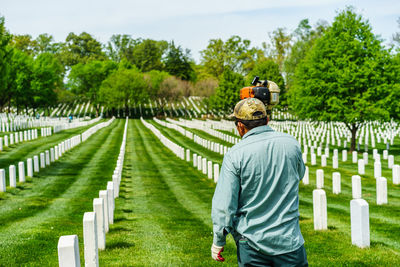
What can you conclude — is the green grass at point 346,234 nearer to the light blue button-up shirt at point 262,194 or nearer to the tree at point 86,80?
the light blue button-up shirt at point 262,194

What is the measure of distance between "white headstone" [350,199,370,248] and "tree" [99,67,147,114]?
8817cm

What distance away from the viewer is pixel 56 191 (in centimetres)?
1590

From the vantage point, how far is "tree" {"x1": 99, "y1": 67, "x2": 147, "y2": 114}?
93688mm

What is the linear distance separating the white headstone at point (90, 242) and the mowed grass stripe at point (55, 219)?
1269 mm

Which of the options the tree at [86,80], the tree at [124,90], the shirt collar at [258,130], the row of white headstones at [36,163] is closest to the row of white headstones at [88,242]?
the shirt collar at [258,130]

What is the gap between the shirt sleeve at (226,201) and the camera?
3850 millimetres

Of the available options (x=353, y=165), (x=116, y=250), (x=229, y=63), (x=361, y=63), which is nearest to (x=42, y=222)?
(x=116, y=250)

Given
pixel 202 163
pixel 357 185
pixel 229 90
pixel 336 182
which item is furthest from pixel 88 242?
pixel 229 90

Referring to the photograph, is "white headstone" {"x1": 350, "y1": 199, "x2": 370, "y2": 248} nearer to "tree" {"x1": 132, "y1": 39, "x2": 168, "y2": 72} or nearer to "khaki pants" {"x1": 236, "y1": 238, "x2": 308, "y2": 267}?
"khaki pants" {"x1": 236, "y1": 238, "x2": 308, "y2": 267}

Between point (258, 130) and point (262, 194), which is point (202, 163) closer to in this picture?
point (258, 130)

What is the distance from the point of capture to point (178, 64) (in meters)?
129

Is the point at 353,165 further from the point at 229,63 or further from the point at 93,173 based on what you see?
the point at 229,63

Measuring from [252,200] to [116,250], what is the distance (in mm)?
4306

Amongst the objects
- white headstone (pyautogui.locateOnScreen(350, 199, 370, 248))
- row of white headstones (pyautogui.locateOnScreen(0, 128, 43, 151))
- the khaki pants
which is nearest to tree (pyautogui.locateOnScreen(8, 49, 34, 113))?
row of white headstones (pyautogui.locateOnScreen(0, 128, 43, 151))
